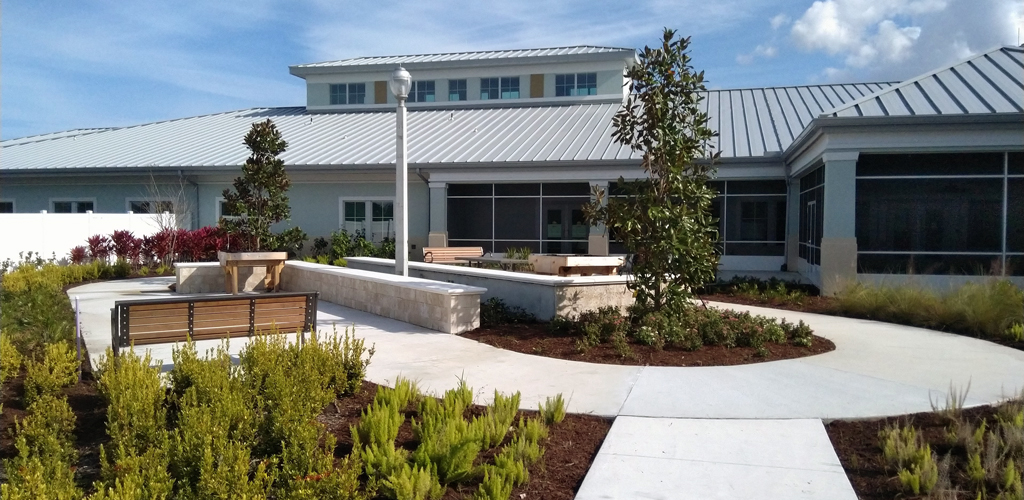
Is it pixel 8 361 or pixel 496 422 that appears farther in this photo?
pixel 8 361

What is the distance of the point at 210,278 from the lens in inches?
651

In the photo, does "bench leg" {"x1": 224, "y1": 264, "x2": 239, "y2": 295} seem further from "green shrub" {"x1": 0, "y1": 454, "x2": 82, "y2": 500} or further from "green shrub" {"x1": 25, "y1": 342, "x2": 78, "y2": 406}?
"green shrub" {"x1": 0, "y1": 454, "x2": 82, "y2": 500}

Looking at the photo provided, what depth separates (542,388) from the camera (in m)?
7.44

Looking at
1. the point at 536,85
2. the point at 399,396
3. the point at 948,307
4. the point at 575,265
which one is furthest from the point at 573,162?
the point at 399,396

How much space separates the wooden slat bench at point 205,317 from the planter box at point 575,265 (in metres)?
5.34

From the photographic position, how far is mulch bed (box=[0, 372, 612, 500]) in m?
4.93

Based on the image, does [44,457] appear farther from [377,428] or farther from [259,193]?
[259,193]

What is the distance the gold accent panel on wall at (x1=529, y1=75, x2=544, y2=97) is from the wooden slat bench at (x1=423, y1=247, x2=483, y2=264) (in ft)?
39.8

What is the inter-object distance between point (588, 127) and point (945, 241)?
42.0ft

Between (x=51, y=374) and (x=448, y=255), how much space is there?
1388cm

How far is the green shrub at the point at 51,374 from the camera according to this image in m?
6.21

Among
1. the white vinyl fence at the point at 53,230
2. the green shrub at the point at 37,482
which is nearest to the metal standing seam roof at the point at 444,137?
the white vinyl fence at the point at 53,230

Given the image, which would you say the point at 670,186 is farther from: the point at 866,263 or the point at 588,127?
the point at 588,127

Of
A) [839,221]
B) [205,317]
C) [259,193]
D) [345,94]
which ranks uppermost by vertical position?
[345,94]
